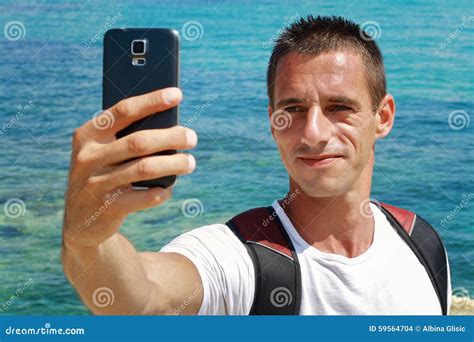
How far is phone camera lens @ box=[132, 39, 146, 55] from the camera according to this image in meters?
2.25

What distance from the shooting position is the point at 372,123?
3.33 metres

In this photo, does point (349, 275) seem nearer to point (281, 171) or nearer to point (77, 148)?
point (77, 148)

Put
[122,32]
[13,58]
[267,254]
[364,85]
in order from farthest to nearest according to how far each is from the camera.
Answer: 1. [13,58]
2. [364,85]
3. [267,254]
4. [122,32]

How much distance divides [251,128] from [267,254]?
1370 centimetres

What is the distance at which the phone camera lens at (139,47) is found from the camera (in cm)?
225

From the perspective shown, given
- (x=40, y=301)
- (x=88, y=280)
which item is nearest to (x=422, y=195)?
(x=40, y=301)

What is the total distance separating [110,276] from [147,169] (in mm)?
630
